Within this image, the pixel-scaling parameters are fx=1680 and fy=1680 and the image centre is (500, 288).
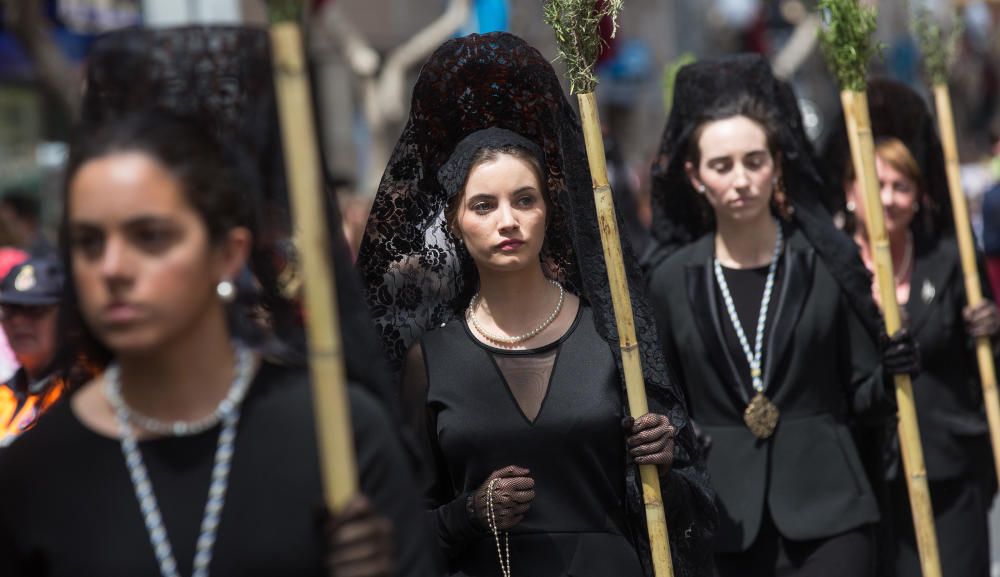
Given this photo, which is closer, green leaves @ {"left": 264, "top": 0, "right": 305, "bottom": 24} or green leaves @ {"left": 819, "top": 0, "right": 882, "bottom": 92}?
green leaves @ {"left": 264, "top": 0, "right": 305, "bottom": 24}

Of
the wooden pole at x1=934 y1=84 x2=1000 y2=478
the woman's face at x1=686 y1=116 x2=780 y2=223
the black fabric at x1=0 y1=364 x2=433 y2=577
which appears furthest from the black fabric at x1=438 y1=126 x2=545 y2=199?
the wooden pole at x1=934 y1=84 x2=1000 y2=478

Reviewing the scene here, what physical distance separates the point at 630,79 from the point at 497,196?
95.0ft

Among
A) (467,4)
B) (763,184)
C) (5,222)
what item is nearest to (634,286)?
(763,184)

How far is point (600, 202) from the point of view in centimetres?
451

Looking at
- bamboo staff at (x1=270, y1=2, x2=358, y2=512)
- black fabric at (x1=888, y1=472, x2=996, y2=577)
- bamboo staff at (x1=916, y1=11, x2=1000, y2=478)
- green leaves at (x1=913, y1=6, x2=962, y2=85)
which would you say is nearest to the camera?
bamboo staff at (x1=270, y1=2, x2=358, y2=512)

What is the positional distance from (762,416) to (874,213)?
78 cm

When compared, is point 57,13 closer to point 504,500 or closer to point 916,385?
point 916,385

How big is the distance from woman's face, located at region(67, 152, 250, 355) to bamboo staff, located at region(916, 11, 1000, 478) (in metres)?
4.35

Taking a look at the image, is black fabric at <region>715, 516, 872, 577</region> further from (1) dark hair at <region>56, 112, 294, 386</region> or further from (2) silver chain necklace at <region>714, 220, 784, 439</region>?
(1) dark hair at <region>56, 112, 294, 386</region>

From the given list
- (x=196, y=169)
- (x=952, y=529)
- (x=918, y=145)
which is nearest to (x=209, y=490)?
(x=196, y=169)

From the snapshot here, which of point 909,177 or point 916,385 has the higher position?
point 909,177

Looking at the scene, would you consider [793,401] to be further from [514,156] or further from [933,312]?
[514,156]

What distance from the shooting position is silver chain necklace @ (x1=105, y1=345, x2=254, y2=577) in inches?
114

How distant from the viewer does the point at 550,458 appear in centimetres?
452
